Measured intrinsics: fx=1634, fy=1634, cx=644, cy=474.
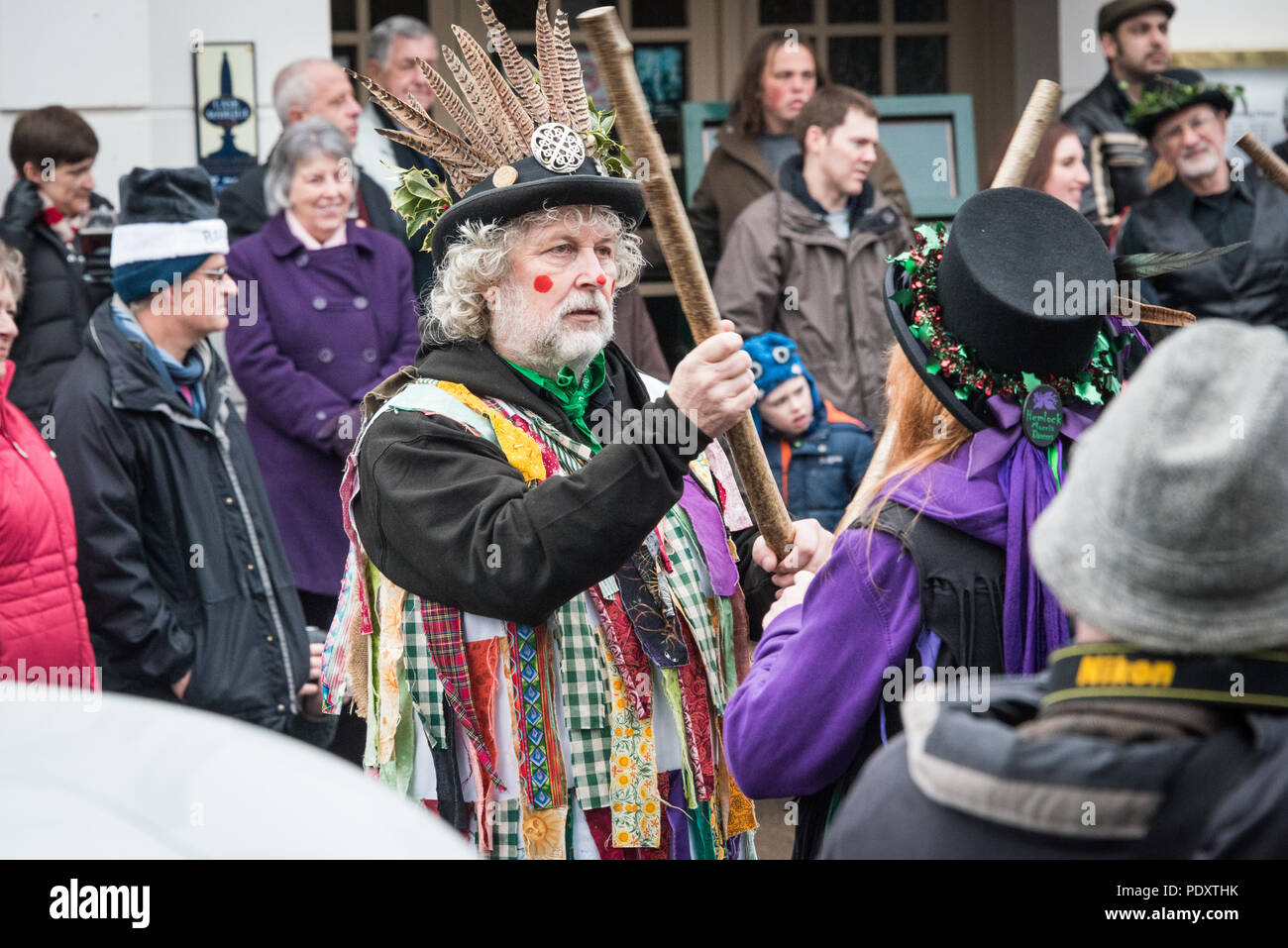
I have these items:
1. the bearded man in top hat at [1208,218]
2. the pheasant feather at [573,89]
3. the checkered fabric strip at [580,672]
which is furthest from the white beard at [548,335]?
the bearded man in top hat at [1208,218]

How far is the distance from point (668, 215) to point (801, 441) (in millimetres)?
2707

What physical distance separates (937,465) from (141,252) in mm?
2968

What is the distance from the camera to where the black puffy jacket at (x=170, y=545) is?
431cm

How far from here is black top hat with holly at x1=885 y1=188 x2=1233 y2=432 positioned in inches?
94.9

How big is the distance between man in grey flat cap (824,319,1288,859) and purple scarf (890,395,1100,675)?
81 centimetres

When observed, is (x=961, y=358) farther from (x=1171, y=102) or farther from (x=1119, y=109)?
(x=1119, y=109)

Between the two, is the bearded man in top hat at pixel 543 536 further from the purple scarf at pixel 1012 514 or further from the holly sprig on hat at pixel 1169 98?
the holly sprig on hat at pixel 1169 98

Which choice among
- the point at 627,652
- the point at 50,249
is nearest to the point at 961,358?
the point at 627,652

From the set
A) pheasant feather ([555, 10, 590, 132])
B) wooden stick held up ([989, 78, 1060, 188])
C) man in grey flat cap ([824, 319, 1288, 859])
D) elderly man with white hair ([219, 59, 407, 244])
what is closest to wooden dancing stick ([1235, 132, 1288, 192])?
wooden stick held up ([989, 78, 1060, 188])

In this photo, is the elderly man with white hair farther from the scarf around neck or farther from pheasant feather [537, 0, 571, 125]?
pheasant feather [537, 0, 571, 125]

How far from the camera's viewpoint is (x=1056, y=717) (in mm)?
1537

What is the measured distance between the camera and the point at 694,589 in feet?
10.0

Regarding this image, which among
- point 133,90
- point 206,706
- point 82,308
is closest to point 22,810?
point 206,706
